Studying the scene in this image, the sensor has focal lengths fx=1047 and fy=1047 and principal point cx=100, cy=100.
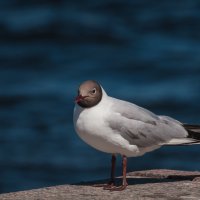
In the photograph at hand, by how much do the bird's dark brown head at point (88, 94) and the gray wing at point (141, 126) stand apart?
162mm

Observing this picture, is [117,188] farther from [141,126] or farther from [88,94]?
[88,94]

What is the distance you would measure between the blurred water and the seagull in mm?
5865

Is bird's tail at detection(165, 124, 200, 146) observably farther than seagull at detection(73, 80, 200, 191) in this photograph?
Yes

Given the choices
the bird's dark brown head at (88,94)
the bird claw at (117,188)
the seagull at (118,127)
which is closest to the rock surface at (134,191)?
the bird claw at (117,188)

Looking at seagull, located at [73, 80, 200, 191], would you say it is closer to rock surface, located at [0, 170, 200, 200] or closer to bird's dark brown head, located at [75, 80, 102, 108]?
bird's dark brown head, located at [75, 80, 102, 108]

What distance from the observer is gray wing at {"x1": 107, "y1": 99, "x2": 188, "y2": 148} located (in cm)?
778

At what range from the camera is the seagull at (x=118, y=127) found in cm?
766

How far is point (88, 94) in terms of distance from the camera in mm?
7742

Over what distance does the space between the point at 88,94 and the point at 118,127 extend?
13.0 inches

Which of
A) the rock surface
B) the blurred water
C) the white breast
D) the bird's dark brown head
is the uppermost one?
the blurred water

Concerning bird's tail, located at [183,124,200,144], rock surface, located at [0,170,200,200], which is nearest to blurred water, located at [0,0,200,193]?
bird's tail, located at [183,124,200,144]

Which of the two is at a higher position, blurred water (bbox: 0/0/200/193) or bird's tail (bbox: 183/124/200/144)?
blurred water (bbox: 0/0/200/193)

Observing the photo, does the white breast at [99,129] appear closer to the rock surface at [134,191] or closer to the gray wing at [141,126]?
the gray wing at [141,126]

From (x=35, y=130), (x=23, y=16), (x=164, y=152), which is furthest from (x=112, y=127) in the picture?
(x=23, y=16)
